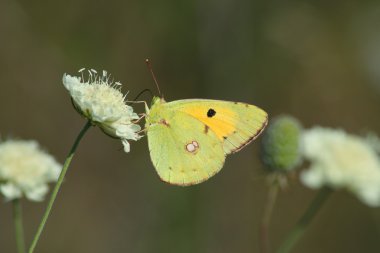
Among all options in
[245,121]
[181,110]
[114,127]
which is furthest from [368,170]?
[114,127]

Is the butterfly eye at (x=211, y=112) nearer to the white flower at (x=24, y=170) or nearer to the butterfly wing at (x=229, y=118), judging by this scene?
the butterfly wing at (x=229, y=118)

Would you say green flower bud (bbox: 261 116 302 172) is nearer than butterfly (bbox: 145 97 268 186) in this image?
No


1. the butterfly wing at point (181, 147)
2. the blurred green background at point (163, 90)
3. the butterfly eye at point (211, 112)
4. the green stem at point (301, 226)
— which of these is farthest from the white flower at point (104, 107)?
the blurred green background at point (163, 90)

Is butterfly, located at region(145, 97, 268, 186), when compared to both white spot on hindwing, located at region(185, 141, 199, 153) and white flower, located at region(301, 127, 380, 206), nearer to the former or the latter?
white spot on hindwing, located at region(185, 141, 199, 153)

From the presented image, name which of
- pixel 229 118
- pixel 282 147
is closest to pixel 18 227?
pixel 229 118

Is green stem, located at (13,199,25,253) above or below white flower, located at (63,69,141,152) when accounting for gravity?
below

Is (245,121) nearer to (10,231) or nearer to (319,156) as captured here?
(319,156)

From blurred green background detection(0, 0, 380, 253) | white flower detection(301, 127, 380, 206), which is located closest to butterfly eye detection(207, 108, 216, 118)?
white flower detection(301, 127, 380, 206)
